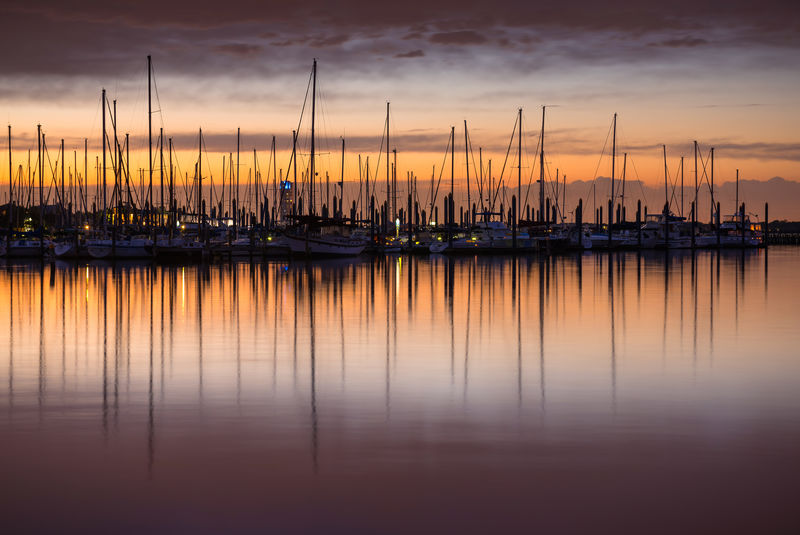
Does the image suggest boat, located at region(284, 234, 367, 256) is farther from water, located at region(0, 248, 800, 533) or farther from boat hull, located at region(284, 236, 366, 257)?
water, located at region(0, 248, 800, 533)

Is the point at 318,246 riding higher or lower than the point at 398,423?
higher

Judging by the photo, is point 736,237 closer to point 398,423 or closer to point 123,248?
point 123,248

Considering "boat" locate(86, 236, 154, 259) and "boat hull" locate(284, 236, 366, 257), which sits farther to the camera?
"boat hull" locate(284, 236, 366, 257)

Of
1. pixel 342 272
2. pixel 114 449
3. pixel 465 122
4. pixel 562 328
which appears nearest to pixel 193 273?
pixel 342 272

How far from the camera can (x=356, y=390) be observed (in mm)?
12922

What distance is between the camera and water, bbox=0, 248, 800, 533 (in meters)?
7.51

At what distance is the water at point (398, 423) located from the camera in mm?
7512

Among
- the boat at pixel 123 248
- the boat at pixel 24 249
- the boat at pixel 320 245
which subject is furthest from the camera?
the boat at pixel 24 249

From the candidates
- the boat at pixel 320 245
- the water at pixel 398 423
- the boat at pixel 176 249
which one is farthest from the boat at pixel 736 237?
the water at pixel 398 423

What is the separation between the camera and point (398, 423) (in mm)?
10672

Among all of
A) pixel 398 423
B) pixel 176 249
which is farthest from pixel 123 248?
pixel 398 423

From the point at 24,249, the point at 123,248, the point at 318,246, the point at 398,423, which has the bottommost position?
the point at 398,423

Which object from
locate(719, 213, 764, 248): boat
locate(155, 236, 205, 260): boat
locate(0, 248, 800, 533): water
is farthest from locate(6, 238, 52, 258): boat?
locate(719, 213, 764, 248): boat

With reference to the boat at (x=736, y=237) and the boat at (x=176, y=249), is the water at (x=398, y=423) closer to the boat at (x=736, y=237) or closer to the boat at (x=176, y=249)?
the boat at (x=176, y=249)
